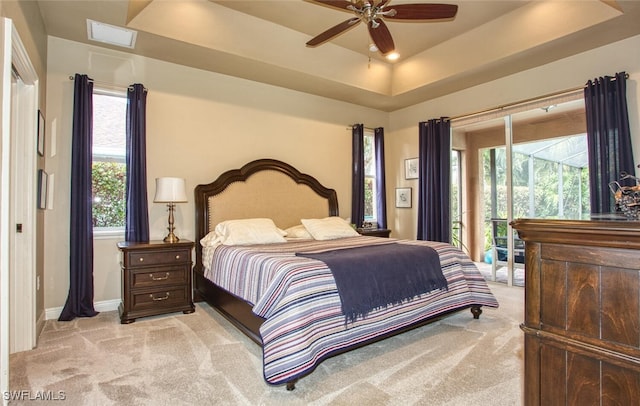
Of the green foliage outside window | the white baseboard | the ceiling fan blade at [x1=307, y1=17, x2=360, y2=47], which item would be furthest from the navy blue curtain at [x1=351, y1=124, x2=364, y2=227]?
the white baseboard

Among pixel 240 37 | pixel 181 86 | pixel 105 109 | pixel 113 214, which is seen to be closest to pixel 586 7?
pixel 240 37

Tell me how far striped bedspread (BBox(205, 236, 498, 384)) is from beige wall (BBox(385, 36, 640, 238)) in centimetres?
270

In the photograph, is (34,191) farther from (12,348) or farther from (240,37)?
(240,37)

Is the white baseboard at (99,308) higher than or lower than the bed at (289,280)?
lower

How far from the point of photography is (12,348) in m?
2.59

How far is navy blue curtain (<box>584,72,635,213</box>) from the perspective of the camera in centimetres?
349

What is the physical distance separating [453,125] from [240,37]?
3326 millimetres

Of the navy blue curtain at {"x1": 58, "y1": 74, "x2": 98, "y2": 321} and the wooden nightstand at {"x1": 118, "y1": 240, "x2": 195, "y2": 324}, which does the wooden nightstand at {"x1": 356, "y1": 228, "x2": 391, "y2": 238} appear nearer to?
the wooden nightstand at {"x1": 118, "y1": 240, "x2": 195, "y2": 324}

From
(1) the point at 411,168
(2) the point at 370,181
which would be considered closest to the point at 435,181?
(1) the point at 411,168

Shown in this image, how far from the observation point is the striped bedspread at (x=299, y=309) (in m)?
Result: 2.11

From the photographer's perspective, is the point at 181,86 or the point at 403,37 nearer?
the point at 181,86

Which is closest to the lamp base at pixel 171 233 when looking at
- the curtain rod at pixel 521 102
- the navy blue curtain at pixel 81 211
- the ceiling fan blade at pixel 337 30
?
the navy blue curtain at pixel 81 211

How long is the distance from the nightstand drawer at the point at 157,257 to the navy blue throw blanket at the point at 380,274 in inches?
56.3

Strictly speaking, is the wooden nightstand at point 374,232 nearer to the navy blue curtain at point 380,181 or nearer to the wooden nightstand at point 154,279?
the navy blue curtain at point 380,181
